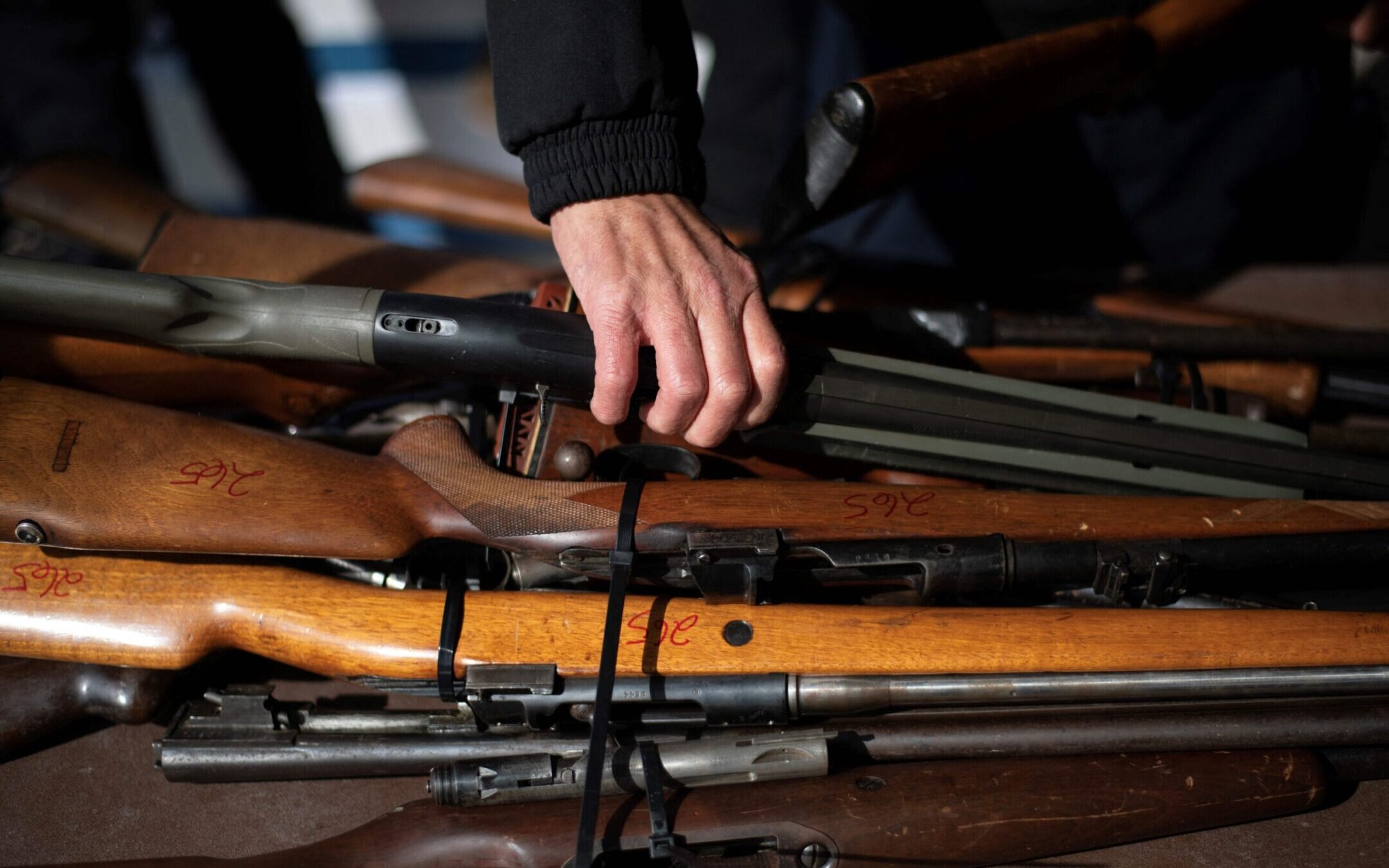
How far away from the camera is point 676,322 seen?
0.89 metres

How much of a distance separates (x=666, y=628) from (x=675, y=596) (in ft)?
0.22

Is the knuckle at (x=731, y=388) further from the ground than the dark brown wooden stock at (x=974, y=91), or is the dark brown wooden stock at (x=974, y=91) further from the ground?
the dark brown wooden stock at (x=974, y=91)

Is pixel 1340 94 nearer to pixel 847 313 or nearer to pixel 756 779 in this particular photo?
pixel 847 313

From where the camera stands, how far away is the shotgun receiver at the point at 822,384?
0.95 m

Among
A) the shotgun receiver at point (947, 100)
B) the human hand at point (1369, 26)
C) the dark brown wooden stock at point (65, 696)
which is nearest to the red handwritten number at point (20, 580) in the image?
the dark brown wooden stock at point (65, 696)

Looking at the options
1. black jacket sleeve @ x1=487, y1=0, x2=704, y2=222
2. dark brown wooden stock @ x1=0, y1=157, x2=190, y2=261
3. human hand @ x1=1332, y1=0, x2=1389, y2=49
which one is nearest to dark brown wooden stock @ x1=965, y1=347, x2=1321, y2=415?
black jacket sleeve @ x1=487, y1=0, x2=704, y2=222

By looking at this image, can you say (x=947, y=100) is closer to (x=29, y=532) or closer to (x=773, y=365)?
(x=773, y=365)

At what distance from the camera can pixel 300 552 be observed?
35.0 inches

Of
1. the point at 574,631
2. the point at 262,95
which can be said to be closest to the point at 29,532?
the point at 574,631

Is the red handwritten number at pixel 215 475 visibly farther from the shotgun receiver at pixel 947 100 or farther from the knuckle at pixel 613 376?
the shotgun receiver at pixel 947 100

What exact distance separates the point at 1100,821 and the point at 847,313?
66 centimetres

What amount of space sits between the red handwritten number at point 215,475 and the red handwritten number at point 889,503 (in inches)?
24.7

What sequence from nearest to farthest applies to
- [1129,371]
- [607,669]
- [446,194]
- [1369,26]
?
[607,669], [1129,371], [1369,26], [446,194]

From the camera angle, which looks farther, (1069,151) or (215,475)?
(1069,151)
